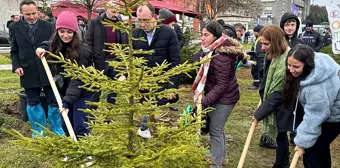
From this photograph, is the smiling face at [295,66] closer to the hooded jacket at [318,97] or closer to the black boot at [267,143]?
the hooded jacket at [318,97]

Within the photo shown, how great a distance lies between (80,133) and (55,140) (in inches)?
78.0

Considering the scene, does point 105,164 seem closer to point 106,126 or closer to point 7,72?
point 106,126

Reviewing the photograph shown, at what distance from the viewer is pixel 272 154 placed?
4785mm

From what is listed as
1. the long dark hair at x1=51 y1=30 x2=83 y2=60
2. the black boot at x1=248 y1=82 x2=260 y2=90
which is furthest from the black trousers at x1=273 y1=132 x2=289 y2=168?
the black boot at x1=248 y1=82 x2=260 y2=90

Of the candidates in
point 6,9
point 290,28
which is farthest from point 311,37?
point 6,9

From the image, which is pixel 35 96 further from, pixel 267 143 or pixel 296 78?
pixel 267 143

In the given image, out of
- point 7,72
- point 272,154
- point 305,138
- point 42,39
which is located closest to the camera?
point 305,138

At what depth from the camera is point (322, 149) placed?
10.6 feet

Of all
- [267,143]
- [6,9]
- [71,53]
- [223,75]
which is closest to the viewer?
[223,75]

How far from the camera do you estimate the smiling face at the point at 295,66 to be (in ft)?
9.76

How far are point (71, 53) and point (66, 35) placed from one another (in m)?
0.19

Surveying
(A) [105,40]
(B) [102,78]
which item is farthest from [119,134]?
(A) [105,40]

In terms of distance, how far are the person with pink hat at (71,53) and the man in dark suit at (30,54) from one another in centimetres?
48

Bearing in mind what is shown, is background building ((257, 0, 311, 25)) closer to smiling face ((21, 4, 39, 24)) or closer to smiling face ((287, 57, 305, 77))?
smiling face ((21, 4, 39, 24))
